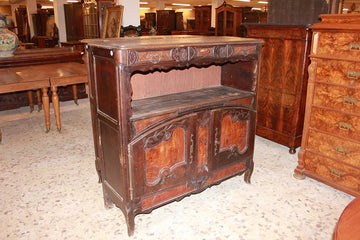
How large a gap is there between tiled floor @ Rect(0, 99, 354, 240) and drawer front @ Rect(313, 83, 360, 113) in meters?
0.75

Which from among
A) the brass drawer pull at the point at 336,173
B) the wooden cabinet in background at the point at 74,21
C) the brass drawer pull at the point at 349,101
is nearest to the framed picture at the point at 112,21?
the brass drawer pull at the point at 349,101

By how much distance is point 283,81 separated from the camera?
3.40 meters

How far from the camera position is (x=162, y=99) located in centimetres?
237

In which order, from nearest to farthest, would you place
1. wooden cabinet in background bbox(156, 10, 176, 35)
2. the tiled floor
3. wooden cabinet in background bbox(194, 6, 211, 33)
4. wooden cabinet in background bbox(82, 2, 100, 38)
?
the tiled floor → wooden cabinet in background bbox(82, 2, 100, 38) → wooden cabinet in background bbox(194, 6, 211, 33) → wooden cabinet in background bbox(156, 10, 176, 35)

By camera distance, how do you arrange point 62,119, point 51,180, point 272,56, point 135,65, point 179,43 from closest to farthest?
point 135,65
point 179,43
point 51,180
point 272,56
point 62,119

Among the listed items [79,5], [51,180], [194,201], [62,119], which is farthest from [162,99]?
[79,5]

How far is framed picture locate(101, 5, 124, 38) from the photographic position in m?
4.63

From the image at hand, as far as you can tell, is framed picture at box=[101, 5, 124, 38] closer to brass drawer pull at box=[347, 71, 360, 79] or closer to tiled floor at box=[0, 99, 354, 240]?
tiled floor at box=[0, 99, 354, 240]

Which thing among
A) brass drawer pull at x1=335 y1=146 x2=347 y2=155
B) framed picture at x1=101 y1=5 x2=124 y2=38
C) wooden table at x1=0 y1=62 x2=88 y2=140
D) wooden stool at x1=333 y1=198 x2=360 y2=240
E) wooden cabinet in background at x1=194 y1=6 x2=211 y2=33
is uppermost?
wooden cabinet in background at x1=194 y1=6 x2=211 y2=33

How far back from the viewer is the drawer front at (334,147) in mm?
2455

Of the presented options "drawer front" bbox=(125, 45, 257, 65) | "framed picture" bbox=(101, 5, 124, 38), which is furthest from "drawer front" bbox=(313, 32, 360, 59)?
"framed picture" bbox=(101, 5, 124, 38)

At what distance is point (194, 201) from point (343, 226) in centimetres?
148

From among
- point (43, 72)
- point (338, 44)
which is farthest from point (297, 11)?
point (43, 72)

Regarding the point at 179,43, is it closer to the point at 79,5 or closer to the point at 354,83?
the point at 354,83
